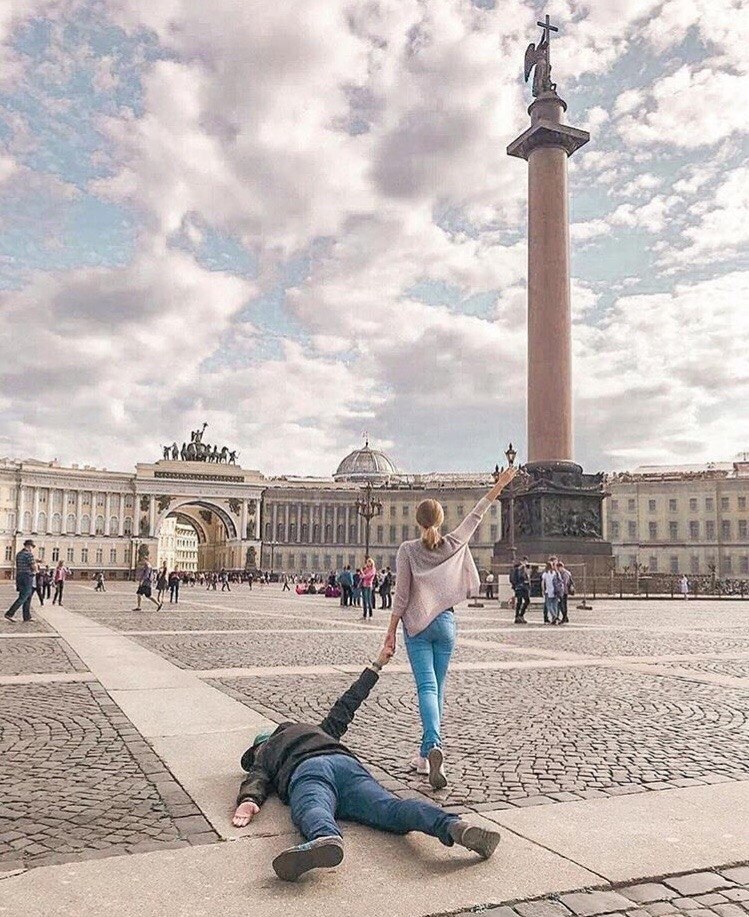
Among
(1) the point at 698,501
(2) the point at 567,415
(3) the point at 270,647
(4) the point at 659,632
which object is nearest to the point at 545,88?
(2) the point at 567,415

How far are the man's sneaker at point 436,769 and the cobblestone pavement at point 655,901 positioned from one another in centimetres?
160

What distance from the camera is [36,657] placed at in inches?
484

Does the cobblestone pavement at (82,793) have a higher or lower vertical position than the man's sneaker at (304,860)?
lower

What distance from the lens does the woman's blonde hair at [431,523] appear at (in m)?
5.79

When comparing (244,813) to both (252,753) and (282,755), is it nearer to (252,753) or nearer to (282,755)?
(282,755)

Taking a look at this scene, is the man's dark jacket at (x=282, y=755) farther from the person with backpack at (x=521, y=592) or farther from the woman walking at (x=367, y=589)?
the woman walking at (x=367, y=589)

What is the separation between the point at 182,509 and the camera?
137 meters

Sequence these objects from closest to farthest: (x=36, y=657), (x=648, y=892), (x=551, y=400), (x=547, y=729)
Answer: (x=648, y=892), (x=547, y=729), (x=36, y=657), (x=551, y=400)

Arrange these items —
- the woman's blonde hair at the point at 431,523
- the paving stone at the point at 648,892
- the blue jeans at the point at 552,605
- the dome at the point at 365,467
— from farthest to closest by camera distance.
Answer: the dome at the point at 365,467 → the blue jeans at the point at 552,605 → the woman's blonde hair at the point at 431,523 → the paving stone at the point at 648,892

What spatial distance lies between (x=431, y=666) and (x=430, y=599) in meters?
0.44

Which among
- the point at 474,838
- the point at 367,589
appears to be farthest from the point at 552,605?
the point at 474,838

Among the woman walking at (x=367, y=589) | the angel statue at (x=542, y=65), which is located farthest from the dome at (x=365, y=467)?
the woman walking at (x=367, y=589)

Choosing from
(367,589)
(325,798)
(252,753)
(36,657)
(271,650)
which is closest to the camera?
(325,798)

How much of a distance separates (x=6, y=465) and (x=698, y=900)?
413 ft
